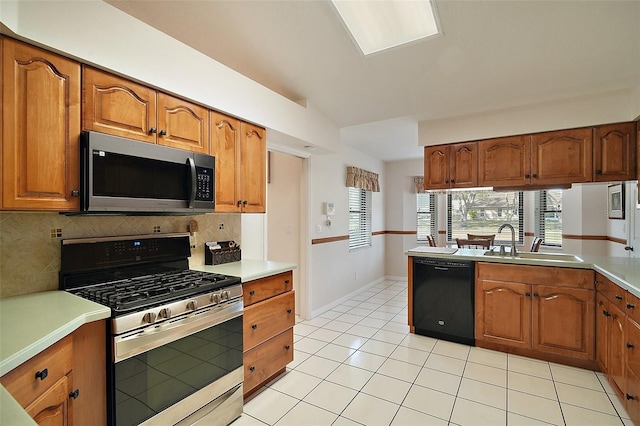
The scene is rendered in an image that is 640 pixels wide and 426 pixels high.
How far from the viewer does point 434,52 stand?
2.27 metres

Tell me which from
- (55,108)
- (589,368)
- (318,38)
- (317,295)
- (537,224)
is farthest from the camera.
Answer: (537,224)

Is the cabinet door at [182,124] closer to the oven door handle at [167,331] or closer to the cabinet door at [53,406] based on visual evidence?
the oven door handle at [167,331]

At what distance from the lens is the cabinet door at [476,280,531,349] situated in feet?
9.56

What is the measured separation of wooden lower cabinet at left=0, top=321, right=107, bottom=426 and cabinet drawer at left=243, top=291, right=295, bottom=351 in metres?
0.89

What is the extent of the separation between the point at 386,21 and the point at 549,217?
15.9ft

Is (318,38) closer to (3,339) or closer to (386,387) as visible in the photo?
(3,339)

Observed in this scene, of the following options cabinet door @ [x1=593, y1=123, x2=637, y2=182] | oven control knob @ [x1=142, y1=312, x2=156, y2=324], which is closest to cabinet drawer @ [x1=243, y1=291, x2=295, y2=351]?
oven control knob @ [x1=142, y1=312, x2=156, y2=324]

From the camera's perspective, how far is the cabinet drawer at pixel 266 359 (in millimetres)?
2182

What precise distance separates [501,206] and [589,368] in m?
3.49

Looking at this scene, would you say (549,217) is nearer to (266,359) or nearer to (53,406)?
(266,359)

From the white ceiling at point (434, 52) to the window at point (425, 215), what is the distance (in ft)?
10.4

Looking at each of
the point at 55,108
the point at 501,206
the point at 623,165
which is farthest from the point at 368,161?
the point at 55,108

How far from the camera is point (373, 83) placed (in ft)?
8.97

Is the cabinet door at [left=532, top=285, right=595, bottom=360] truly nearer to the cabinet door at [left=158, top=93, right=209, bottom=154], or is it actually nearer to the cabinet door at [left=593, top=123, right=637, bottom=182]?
the cabinet door at [left=593, top=123, right=637, bottom=182]
